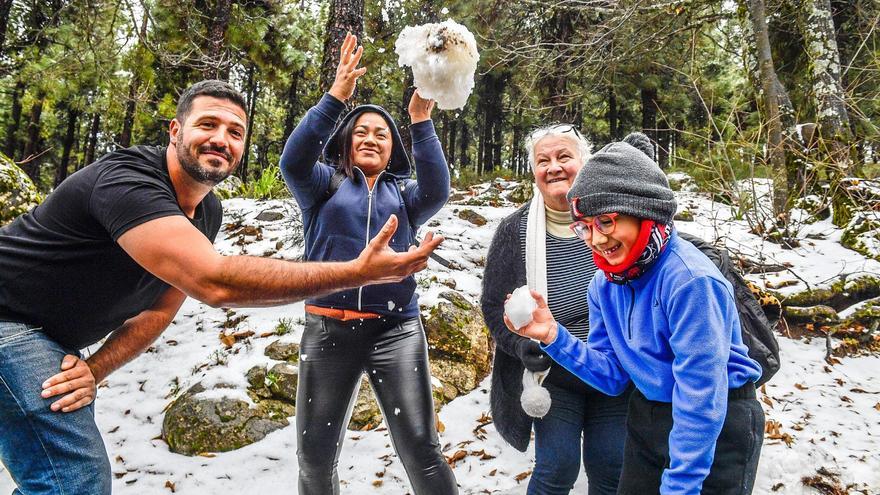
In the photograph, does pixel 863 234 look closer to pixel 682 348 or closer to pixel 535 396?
pixel 535 396

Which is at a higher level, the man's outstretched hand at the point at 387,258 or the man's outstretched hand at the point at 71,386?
the man's outstretched hand at the point at 387,258

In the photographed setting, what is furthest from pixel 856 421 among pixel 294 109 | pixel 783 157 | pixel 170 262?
pixel 294 109

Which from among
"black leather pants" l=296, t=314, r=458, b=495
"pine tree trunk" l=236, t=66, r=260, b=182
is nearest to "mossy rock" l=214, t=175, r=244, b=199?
"pine tree trunk" l=236, t=66, r=260, b=182

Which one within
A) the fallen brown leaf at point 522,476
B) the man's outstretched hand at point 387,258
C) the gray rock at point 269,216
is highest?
the man's outstretched hand at point 387,258

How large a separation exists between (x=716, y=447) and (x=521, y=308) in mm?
765

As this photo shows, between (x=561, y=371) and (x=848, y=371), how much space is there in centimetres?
408

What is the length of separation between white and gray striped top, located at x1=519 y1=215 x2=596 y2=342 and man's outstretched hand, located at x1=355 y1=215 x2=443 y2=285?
33.7 inches

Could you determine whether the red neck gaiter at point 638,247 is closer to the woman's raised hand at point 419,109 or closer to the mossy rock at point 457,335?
the woman's raised hand at point 419,109

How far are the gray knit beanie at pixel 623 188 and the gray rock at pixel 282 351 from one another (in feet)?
10.5

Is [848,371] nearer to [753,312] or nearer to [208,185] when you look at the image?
[753,312]

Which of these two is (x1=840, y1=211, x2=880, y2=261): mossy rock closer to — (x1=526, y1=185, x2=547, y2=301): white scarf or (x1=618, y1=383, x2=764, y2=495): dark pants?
(x1=526, y1=185, x2=547, y2=301): white scarf

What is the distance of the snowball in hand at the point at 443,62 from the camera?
223 centimetres

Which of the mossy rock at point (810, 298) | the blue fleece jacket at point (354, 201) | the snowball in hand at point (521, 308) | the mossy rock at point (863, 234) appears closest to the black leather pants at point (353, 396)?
the blue fleece jacket at point (354, 201)

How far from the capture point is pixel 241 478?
3.10 meters
